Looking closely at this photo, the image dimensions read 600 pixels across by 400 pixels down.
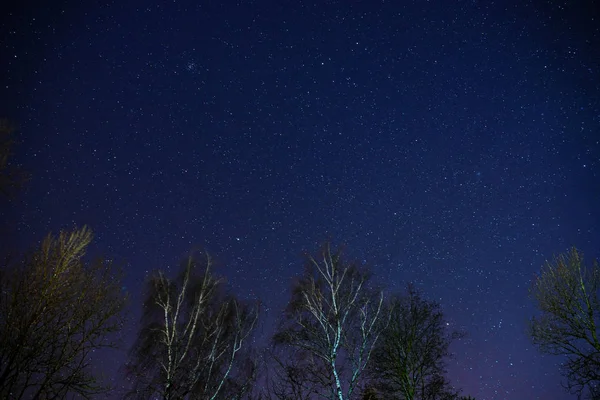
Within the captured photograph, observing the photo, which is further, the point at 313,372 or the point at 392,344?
the point at 392,344

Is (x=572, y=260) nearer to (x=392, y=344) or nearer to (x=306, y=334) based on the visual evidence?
(x=392, y=344)

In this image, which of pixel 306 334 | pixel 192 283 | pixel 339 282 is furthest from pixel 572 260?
pixel 192 283

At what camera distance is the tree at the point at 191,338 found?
11242 millimetres

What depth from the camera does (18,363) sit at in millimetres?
6680

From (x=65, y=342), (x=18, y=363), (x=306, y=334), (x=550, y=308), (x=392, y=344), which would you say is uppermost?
(x=550, y=308)

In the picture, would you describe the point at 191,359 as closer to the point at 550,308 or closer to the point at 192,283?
the point at 192,283

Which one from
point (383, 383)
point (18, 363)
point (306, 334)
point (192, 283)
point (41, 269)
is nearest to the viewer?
point (18, 363)

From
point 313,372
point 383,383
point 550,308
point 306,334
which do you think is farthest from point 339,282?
point 550,308

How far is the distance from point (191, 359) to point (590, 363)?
50.4 ft

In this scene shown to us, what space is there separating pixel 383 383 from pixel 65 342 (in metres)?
13.6

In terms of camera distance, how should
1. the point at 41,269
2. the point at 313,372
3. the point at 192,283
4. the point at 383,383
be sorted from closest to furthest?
1. the point at 41,269
2. the point at 313,372
3. the point at 192,283
4. the point at 383,383

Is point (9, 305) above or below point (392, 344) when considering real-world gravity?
below

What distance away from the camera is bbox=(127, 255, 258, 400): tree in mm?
11242

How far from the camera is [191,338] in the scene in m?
13.2
